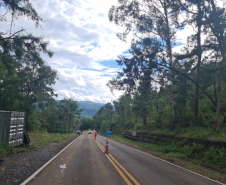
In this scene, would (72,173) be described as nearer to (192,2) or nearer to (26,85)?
(192,2)

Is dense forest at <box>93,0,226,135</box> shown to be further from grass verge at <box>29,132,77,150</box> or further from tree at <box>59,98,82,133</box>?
tree at <box>59,98,82,133</box>

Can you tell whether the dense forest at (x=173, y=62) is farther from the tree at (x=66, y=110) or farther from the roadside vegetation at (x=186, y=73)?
the tree at (x=66, y=110)

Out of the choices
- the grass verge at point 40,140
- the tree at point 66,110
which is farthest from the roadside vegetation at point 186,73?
the tree at point 66,110

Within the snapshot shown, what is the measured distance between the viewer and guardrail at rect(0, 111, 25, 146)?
11.6 m

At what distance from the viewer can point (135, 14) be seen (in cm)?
2050

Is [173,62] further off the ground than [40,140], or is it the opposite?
[173,62]

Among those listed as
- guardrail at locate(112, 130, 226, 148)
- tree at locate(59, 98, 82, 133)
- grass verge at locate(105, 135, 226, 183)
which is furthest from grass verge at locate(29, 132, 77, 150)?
tree at locate(59, 98, 82, 133)

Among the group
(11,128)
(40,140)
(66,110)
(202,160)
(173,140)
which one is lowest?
(40,140)

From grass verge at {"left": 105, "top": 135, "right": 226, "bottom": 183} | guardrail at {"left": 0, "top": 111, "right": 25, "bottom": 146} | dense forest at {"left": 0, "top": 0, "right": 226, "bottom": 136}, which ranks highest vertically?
Result: dense forest at {"left": 0, "top": 0, "right": 226, "bottom": 136}

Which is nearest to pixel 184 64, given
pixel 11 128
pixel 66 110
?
pixel 11 128

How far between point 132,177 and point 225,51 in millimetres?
13105

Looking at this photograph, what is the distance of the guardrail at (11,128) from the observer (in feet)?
38.2

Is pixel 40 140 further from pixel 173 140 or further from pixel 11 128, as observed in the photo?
pixel 173 140

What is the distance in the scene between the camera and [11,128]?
1236 cm
